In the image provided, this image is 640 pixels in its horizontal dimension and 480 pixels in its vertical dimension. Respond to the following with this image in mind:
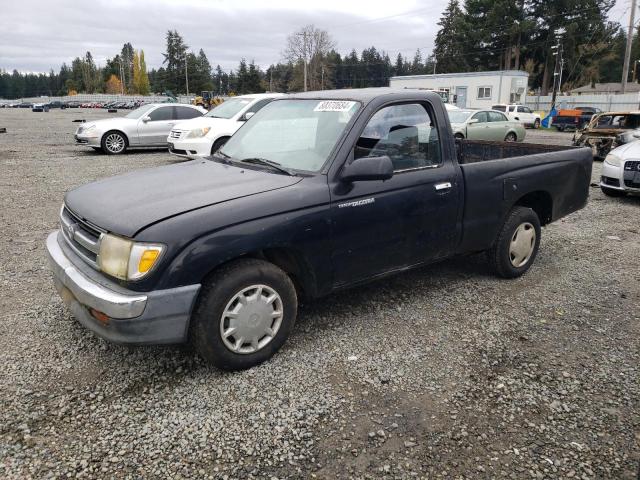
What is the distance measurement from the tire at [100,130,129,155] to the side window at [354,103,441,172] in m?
13.2

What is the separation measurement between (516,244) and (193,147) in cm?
899

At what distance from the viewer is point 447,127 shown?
4.32m

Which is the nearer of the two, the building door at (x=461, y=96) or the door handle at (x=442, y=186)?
the door handle at (x=442, y=186)

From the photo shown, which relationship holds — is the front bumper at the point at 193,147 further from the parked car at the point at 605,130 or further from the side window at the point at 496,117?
the parked car at the point at 605,130

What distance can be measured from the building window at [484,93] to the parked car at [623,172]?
4007 cm

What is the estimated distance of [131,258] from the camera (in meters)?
2.87

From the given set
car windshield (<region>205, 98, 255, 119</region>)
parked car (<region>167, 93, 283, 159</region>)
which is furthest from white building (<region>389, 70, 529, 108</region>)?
parked car (<region>167, 93, 283, 159</region>)

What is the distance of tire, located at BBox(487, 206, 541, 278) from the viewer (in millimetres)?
4855

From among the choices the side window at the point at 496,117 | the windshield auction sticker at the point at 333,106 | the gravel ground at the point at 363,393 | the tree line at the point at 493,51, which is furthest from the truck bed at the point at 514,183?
the tree line at the point at 493,51

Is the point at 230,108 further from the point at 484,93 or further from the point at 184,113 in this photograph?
the point at 484,93

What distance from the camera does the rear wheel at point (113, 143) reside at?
15227 millimetres

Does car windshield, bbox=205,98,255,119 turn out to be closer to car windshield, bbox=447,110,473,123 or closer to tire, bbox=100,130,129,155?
tire, bbox=100,130,129,155

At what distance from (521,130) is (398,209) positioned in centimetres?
1656

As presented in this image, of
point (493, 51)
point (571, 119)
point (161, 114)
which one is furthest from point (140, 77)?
point (161, 114)
